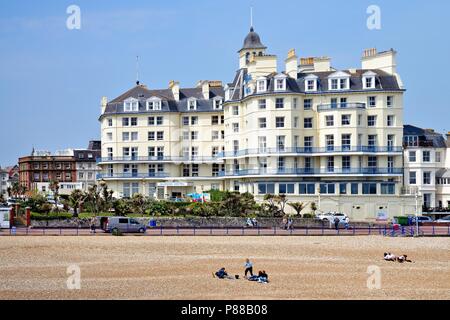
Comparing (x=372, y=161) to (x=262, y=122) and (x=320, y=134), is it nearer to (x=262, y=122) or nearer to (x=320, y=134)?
(x=320, y=134)

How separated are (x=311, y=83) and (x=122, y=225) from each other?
80.7 feet

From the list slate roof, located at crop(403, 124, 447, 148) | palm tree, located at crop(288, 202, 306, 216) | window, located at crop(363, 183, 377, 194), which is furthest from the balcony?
slate roof, located at crop(403, 124, 447, 148)

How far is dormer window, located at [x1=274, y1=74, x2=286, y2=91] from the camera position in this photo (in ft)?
216

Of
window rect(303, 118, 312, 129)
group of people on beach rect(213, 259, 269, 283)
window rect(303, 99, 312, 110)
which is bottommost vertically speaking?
group of people on beach rect(213, 259, 269, 283)

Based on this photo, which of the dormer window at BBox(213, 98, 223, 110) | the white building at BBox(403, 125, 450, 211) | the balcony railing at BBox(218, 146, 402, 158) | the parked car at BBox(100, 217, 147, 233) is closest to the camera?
the parked car at BBox(100, 217, 147, 233)

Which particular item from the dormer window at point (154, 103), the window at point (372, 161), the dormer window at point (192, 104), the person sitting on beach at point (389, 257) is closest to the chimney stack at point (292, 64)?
the window at point (372, 161)

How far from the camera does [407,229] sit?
172 ft

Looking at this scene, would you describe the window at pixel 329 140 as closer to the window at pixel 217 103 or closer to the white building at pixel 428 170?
the white building at pixel 428 170

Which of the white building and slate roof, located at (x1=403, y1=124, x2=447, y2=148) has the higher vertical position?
slate roof, located at (x1=403, y1=124, x2=447, y2=148)

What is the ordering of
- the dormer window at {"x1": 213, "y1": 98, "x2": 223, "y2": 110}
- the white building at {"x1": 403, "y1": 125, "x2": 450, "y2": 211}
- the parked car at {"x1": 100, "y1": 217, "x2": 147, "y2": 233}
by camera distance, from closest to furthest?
the parked car at {"x1": 100, "y1": 217, "x2": 147, "y2": 233}, the white building at {"x1": 403, "y1": 125, "x2": 450, "y2": 211}, the dormer window at {"x1": 213, "y1": 98, "x2": 223, "y2": 110}

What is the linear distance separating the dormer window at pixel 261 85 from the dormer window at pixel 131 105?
14.6 meters

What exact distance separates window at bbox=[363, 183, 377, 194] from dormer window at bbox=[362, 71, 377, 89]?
863 centimetres

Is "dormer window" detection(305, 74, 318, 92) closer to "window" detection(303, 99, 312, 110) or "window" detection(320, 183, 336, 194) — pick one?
"window" detection(303, 99, 312, 110)
